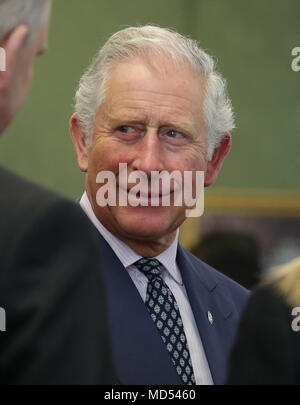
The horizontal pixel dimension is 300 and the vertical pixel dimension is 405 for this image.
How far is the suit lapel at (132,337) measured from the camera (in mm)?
2043

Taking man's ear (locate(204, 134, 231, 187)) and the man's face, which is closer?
the man's face

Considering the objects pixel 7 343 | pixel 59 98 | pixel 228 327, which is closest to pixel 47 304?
pixel 7 343

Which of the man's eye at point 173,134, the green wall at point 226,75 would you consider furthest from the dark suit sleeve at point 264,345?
the green wall at point 226,75

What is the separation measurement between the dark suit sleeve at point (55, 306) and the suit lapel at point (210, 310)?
3.23ft

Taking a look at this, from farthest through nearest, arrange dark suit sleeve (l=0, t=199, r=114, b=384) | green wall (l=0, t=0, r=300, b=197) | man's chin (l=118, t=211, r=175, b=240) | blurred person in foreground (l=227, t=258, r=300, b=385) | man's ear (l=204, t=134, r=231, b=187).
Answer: green wall (l=0, t=0, r=300, b=197)
man's ear (l=204, t=134, r=231, b=187)
man's chin (l=118, t=211, r=175, b=240)
blurred person in foreground (l=227, t=258, r=300, b=385)
dark suit sleeve (l=0, t=199, r=114, b=384)

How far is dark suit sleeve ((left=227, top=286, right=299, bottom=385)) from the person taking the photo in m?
1.47

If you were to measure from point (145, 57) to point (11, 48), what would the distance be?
1.12 m

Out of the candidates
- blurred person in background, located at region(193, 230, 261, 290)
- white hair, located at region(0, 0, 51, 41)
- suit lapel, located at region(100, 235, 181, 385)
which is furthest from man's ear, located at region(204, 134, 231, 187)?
white hair, located at region(0, 0, 51, 41)

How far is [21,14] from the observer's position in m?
1.27

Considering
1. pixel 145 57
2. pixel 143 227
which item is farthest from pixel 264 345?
pixel 145 57

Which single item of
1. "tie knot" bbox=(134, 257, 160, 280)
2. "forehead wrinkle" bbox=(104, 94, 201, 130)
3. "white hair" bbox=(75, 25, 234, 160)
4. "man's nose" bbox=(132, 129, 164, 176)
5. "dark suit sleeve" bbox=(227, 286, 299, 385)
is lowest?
"dark suit sleeve" bbox=(227, 286, 299, 385)

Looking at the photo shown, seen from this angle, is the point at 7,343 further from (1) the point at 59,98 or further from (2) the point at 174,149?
(1) the point at 59,98

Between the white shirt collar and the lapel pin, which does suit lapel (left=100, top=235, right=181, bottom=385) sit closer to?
the white shirt collar

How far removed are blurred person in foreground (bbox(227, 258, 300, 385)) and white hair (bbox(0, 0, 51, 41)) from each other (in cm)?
61
